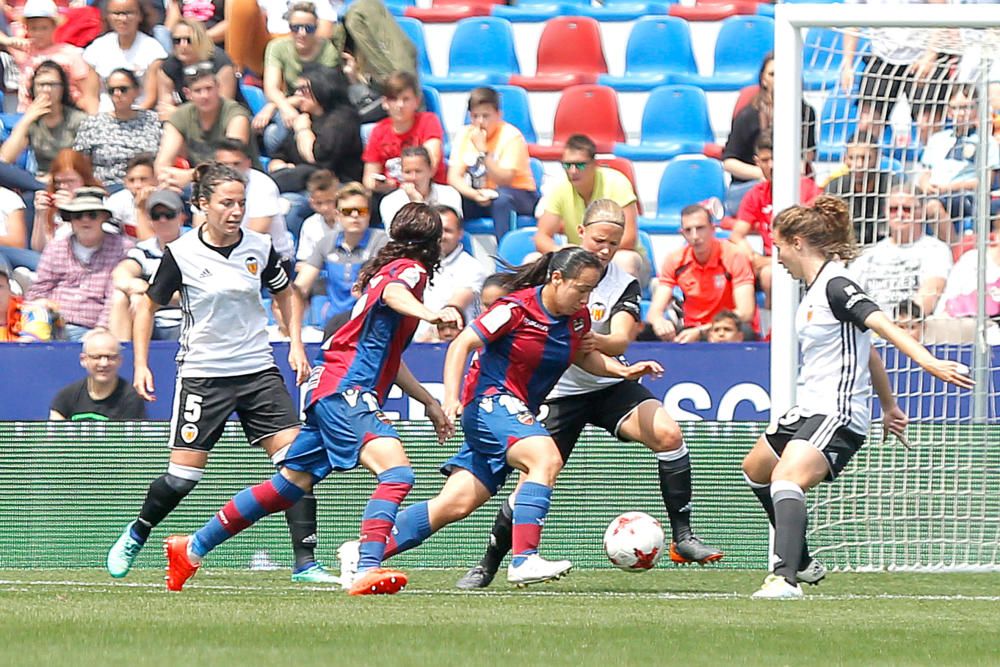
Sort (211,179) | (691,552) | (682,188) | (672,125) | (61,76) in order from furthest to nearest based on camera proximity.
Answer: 1. (672,125)
2. (682,188)
3. (61,76)
4. (691,552)
5. (211,179)

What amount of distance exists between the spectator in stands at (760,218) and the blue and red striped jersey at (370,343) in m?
5.06

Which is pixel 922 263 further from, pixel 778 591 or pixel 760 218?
pixel 778 591

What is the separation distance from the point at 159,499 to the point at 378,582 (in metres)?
1.63

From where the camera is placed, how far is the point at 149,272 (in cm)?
1248

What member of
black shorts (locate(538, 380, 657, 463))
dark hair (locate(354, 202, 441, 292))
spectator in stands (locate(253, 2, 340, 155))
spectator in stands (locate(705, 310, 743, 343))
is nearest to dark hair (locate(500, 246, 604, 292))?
dark hair (locate(354, 202, 441, 292))

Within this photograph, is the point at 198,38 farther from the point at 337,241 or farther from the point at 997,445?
the point at 997,445

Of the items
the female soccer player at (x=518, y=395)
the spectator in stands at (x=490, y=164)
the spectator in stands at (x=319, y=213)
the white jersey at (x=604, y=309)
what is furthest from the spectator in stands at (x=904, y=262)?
the spectator in stands at (x=319, y=213)

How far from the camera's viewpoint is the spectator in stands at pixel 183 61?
591 inches

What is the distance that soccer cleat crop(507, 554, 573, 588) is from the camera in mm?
8031

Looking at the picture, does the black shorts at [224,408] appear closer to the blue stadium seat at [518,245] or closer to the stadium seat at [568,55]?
the blue stadium seat at [518,245]

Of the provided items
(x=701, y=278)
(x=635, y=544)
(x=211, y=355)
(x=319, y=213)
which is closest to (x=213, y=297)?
(x=211, y=355)

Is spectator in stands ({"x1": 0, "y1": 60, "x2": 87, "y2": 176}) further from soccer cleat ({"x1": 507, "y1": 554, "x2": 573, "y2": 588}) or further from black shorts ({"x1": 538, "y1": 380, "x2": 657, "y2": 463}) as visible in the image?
soccer cleat ({"x1": 507, "y1": 554, "x2": 573, "y2": 588})

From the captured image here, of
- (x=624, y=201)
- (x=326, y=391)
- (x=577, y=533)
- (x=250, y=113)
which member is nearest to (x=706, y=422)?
(x=577, y=533)

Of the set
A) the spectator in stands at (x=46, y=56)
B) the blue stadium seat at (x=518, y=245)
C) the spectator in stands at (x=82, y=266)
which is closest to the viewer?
A: the spectator in stands at (x=82, y=266)
